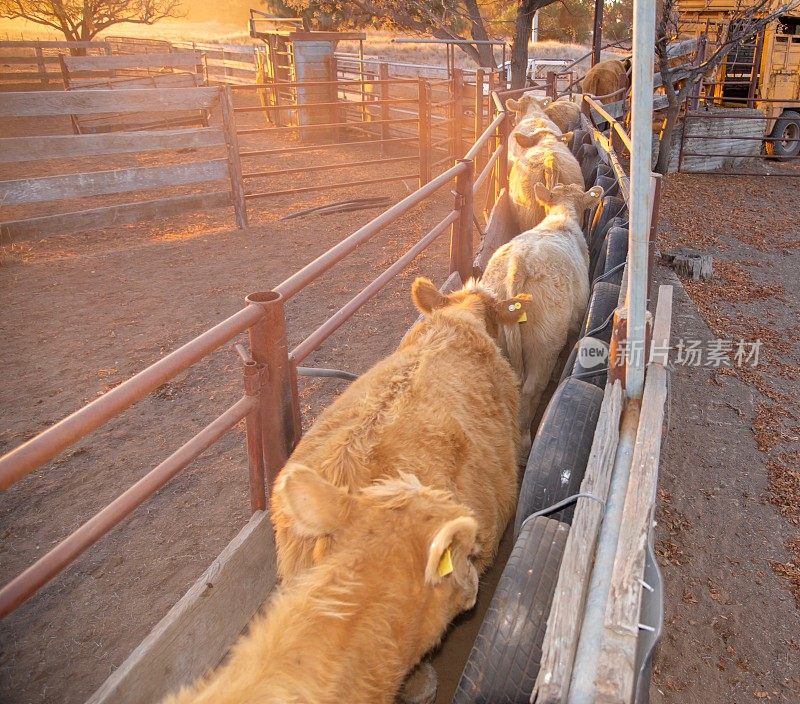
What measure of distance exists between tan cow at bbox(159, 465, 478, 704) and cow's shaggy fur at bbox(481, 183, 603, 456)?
215cm

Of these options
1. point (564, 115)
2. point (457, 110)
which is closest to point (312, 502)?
point (564, 115)

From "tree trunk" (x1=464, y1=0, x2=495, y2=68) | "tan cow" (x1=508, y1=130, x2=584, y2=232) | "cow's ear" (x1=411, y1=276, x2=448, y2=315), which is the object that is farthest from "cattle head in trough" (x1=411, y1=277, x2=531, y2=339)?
"tree trunk" (x1=464, y1=0, x2=495, y2=68)

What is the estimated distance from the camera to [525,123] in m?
8.39

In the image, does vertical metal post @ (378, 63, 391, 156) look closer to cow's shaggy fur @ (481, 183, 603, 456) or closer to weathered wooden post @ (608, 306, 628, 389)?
cow's shaggy fur @ (481, 183, 603, 456)

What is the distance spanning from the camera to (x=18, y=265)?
7.60 meters

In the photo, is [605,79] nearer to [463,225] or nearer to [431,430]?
Answer: [463,225]

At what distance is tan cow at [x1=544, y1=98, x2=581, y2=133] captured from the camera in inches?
386

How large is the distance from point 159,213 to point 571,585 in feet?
27.8

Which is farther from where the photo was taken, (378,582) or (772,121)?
(772,121)

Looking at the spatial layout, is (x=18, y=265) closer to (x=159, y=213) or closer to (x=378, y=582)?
(x=159, y=213)

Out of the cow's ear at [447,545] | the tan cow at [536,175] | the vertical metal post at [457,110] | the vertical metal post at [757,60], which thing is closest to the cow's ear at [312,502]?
the cow's ear at [447,545]

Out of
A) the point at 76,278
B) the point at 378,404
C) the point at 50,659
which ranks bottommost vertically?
the point at 50,659

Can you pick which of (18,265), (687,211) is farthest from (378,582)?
(687,211)

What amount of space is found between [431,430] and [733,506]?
2.58m
